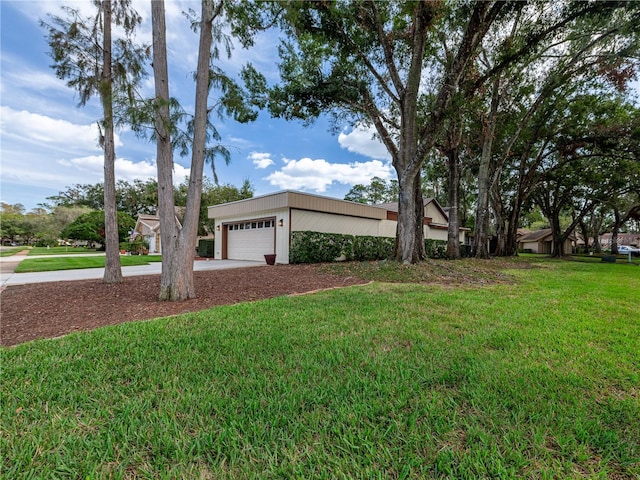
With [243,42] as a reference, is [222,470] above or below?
below

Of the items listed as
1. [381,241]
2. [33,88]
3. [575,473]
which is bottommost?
[575,473]

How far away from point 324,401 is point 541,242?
43913mm

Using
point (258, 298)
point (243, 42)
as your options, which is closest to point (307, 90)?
point (243, 42)

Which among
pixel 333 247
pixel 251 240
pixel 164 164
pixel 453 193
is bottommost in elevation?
pixel 333 247

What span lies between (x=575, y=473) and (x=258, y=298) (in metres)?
4.51

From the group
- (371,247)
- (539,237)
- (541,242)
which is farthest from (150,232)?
(541,242)

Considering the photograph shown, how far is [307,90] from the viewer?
932 centimetres

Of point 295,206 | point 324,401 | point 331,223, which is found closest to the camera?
point 324,401

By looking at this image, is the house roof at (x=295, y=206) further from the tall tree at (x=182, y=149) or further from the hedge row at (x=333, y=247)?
the tall tree at (x=182, y=149)

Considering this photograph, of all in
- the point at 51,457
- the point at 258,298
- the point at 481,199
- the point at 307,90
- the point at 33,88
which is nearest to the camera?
the point at 51,457

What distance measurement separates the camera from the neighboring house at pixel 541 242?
3438 centimetres

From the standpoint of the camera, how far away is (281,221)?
480 inches

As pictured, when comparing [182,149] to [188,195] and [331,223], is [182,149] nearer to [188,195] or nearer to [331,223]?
[188,195]

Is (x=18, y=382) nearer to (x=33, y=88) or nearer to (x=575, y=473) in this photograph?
(x=575, y=473)
